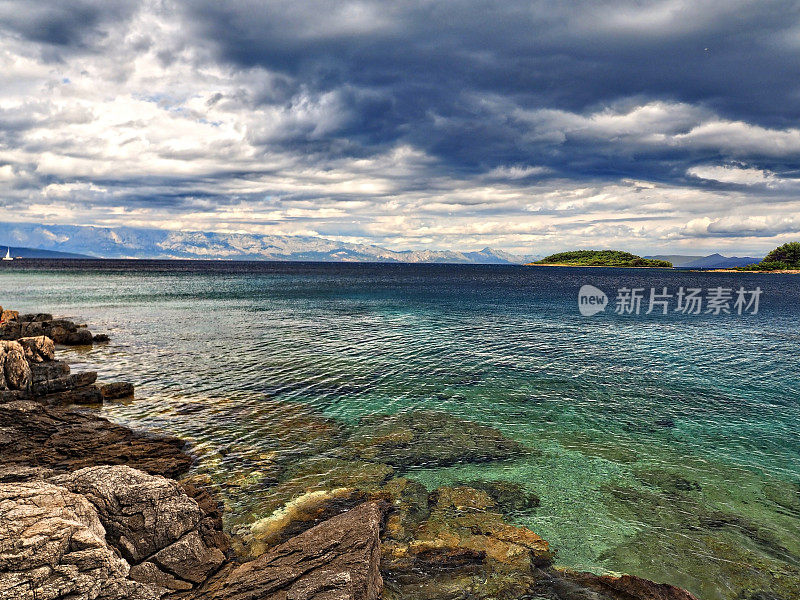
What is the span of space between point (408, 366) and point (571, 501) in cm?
2386

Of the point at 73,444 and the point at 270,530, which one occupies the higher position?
the point at 73,444

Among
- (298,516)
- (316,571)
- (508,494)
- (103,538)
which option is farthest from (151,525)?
(508,494)

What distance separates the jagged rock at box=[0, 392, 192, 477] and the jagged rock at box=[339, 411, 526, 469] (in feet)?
31.5

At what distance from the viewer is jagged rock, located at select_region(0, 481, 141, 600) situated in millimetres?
10295

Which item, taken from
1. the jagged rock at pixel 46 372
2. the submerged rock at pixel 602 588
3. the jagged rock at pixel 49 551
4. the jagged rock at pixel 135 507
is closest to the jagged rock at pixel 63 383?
the jagged rock at pixel 46 372

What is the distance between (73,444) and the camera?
72.0 feet

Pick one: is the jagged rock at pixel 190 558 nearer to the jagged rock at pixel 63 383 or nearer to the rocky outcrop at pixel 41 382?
the rocky outcrop at pixel 41 382

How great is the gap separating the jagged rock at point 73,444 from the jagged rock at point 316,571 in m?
10.1

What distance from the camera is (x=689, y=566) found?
50.5 ft

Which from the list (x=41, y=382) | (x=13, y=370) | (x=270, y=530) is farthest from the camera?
(x=41, y=382)

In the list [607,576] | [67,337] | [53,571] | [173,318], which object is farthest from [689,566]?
[173,318]

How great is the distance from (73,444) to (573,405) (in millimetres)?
32716

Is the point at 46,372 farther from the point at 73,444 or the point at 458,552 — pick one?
the point at 458,552

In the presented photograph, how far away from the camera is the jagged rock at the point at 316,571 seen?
38.2 feet
